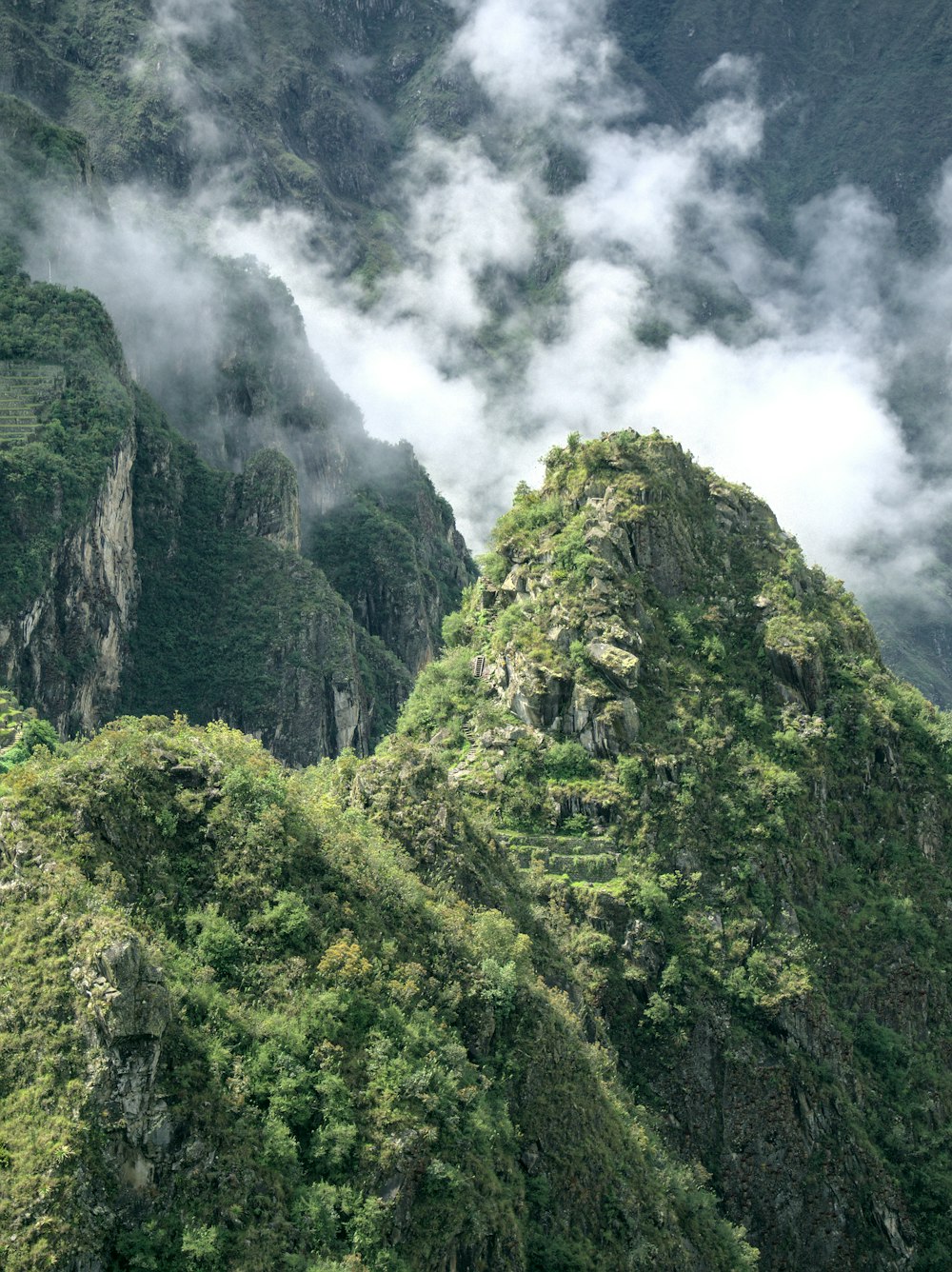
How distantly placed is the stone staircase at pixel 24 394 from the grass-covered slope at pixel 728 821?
57496mm

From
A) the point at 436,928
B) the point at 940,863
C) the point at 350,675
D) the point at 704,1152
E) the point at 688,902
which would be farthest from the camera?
the point at 350,675

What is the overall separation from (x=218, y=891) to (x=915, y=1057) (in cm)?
3429

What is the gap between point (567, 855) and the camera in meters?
64.3

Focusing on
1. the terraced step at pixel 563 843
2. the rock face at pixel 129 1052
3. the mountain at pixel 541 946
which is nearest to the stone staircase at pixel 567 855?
the terraced step at pixel 563 843

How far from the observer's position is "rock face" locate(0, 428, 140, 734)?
117 m

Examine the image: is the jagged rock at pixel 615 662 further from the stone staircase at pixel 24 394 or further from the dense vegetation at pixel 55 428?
the stone staircase at pixel 24 394

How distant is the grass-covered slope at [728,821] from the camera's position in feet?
198

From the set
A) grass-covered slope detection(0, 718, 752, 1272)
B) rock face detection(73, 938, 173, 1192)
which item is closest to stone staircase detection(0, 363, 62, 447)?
grass-covered slope detection(0, 718, 752, 1272)

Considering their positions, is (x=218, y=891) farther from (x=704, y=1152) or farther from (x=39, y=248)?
(x=39, y=248)

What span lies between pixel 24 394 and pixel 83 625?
1960cm

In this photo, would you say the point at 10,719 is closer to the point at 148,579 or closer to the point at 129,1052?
the point at 129,1052

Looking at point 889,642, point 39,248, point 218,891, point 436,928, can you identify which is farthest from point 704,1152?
point 889,642

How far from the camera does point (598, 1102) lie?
51312 mm

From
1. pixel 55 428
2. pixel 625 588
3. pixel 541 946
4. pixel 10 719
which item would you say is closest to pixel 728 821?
pixel 625 588
